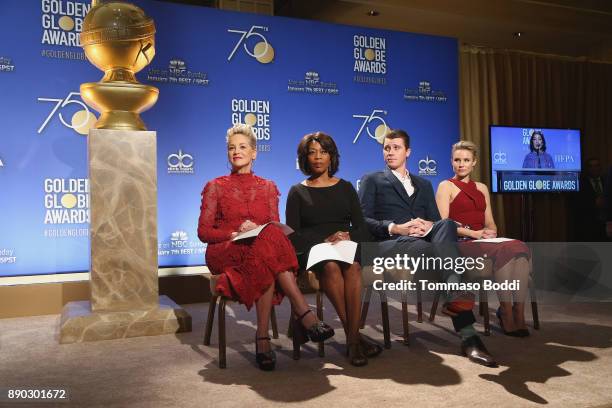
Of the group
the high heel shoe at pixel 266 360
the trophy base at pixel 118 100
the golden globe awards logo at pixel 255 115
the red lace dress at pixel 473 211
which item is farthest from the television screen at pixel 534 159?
the high heel shoe at pixel 266 360

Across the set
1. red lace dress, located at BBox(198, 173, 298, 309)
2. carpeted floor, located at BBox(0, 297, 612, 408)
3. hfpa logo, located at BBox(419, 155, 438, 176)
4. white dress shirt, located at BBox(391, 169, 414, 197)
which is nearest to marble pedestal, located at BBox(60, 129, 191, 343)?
carpeted floor, located at BBox(0, 297, 612, 408)

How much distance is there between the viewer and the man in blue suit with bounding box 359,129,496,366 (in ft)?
10.6

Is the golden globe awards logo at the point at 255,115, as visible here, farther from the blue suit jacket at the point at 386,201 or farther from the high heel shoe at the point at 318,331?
the high heel shoe at the point at 318,331

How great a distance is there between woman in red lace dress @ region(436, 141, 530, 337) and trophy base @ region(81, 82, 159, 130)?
1.85 metres

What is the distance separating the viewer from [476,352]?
9.27 feet

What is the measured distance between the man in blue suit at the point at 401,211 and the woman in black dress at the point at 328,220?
0.28 meters

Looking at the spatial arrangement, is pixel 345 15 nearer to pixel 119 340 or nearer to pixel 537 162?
pixel 537 162

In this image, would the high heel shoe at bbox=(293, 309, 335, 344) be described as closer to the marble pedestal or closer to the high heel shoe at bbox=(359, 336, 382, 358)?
the high heel shoe at bbox=(359, 336, 382, 358)

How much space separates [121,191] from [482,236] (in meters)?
2.10

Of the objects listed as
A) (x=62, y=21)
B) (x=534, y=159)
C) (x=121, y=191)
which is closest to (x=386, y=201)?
(x=121, y=191)

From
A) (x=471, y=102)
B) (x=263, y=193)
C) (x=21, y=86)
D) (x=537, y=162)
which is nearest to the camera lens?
(x=263, y=193)

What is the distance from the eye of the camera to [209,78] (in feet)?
16.2

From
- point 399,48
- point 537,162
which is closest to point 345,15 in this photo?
point 399,48

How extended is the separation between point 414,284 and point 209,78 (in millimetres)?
2533
